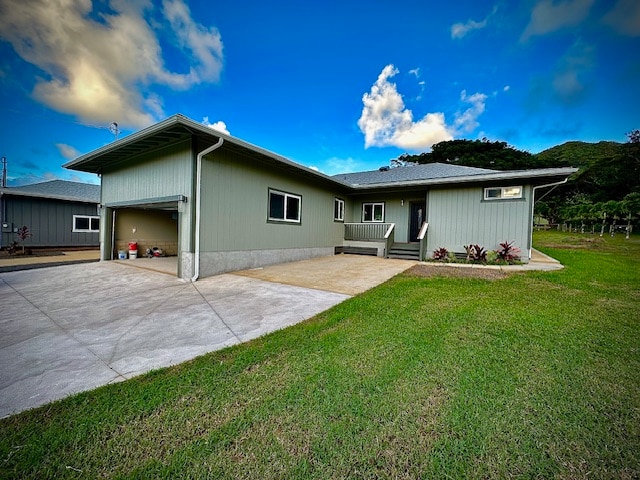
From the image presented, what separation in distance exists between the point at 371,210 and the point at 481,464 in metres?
11.9

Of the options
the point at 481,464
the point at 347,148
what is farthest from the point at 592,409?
the point at 347,148

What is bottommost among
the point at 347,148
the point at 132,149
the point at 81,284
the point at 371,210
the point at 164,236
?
the point at 81,284

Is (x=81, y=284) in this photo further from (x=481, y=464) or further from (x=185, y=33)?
(x=185, y=33)

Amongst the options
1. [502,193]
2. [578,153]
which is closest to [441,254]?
[502,193]

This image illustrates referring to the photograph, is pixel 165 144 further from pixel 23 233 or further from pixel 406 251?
pixel 23 233

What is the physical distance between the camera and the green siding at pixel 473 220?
8938 millimetres

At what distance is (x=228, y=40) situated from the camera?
10305 millimetres

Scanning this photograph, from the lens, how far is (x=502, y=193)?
9250mm

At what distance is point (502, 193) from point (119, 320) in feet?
37.2

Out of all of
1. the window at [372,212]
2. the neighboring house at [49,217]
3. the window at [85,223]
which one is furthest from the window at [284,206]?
the window at [85,223]

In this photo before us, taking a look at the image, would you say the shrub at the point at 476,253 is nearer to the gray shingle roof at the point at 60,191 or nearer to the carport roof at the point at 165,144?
the carport roof at the point at 165,144

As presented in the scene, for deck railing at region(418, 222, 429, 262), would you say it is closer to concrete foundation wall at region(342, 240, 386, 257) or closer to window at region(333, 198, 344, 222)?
concrete foundation wall at region(342, 240, 386, 257)

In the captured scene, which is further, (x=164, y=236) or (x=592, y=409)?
(x=164, y=236)

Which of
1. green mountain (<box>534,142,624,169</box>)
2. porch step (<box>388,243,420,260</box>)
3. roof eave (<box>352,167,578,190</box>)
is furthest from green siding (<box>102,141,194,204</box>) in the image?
green mountain (<box>534,142,624,169</box>)
